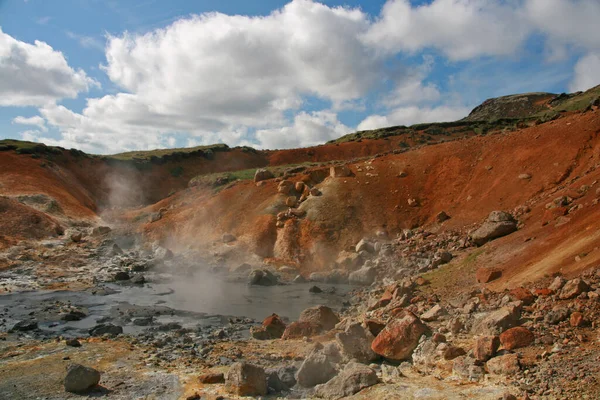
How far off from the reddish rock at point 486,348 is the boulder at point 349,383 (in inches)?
87.6

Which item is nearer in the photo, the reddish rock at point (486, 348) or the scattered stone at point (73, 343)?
the reddish rock at point (486, 348)

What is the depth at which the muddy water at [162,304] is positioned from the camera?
19277mm

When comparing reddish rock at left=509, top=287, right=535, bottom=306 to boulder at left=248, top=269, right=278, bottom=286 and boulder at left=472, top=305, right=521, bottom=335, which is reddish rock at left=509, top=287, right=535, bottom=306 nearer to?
boulder at left=472, top=305, right=521, bottom=335

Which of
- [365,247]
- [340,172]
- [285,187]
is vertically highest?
[340,172]

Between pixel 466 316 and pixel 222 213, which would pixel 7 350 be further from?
pixel 222 213

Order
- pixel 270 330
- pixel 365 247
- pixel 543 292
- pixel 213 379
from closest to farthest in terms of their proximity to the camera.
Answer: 1. pixel 213 379
2. pixel 543 292
3. pixel 270 330
4. pixel 365 247

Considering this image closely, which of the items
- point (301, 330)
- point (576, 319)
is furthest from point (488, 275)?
point (301, 330)

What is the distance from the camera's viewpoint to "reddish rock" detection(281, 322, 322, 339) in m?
15.6

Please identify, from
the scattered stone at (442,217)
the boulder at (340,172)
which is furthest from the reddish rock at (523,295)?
the boulder at (340,172)

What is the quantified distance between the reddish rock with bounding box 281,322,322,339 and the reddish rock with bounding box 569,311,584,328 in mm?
7968

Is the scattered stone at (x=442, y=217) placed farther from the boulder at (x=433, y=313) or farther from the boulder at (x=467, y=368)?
the boulder at (x=467, y=368)

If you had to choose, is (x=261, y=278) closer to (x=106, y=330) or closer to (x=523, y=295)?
(x=106, y=330)

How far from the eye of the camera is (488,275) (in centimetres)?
1655

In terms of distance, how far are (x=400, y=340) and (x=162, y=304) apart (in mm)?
14869
